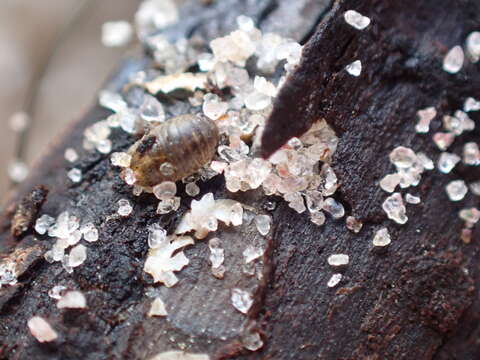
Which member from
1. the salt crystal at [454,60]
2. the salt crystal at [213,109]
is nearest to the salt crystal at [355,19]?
the salt crystal at [454,60]

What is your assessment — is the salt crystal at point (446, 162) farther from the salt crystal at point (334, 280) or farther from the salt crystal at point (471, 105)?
the salt crystal at point (334, 280)

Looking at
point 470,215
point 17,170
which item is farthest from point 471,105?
point 17,170

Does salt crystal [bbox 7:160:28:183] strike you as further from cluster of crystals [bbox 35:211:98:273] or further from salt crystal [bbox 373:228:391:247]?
salt crystal [bbox 373:228:391:247]

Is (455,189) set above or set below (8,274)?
below

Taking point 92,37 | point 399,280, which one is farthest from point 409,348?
point 92,37

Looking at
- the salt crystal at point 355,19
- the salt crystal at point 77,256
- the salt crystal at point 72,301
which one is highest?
the salt crystal at point 355,19

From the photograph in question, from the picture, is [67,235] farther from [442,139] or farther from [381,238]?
[442,139]

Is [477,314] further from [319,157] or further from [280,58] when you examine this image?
[280,58]
